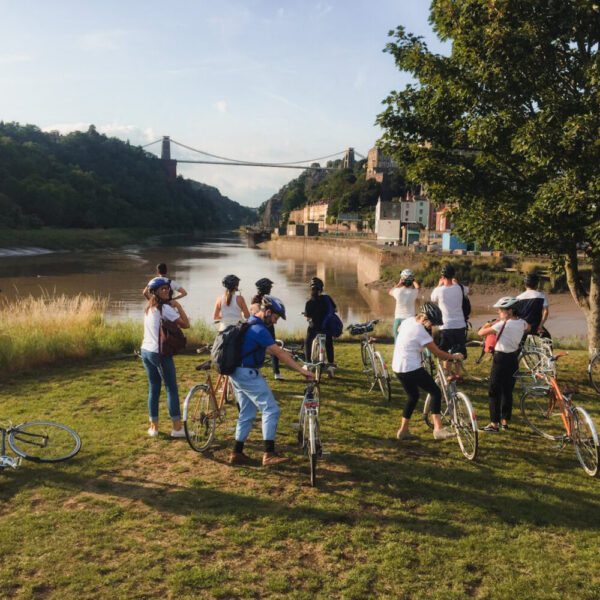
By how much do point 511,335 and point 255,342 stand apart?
292 cm

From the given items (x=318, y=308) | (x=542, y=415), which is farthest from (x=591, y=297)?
(x=318, y=308)

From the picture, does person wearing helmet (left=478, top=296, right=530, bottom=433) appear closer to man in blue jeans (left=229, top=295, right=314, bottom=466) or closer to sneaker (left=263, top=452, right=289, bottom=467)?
man in blue jeans (left=229, top=295, right=314, bottom=466)

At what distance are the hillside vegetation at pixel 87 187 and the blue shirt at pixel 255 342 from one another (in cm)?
7335

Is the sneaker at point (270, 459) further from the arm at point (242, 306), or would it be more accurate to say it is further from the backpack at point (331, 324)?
the backpack at point (331, 324)

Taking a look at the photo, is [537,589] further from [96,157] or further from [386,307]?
[96,157]

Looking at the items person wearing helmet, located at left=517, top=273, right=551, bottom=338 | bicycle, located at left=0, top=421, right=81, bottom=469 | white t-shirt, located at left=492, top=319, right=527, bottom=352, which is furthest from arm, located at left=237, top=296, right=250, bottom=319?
person wearing helmet, located at left=517, top=273, right=551, bottom=338

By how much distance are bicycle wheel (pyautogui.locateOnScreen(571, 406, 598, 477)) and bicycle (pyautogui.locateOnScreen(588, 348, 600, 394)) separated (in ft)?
10.3

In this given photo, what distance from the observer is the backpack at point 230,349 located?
4.62 meters

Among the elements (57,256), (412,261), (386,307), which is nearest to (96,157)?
(57,256)

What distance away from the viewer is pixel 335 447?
5656mm

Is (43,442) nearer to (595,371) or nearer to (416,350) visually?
(416,350)

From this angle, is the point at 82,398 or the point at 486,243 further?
the point at 486,243

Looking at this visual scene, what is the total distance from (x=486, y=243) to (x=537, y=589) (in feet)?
21.6

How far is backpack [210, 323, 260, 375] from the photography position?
462 cm
